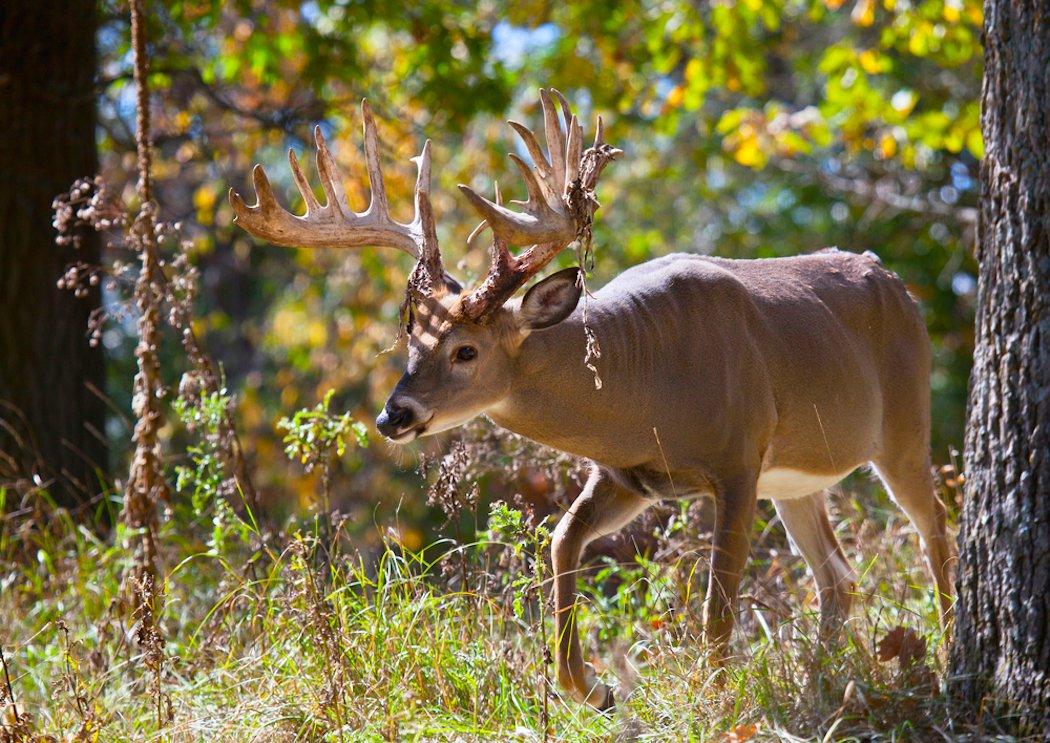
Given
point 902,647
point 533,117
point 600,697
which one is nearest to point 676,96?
point 533,117

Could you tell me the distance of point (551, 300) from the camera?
5.05 metres

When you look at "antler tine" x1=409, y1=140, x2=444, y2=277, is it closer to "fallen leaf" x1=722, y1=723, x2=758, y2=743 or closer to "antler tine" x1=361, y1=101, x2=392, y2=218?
"antler tine" x1=361, y1=101, x2=392, y2=218

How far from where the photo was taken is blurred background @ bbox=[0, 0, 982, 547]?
10.3 meters

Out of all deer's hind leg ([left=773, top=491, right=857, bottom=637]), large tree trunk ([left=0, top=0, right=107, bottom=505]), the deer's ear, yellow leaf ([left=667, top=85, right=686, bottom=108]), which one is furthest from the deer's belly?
yellow leaf ([left=667, top=85, right=686, bottom=108])

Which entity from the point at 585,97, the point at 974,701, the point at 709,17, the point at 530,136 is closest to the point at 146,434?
the point at 530,136

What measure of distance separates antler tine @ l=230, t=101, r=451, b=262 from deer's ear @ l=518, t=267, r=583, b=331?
39 centimetres

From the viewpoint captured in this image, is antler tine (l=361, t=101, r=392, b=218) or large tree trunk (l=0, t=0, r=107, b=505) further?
large tree trunk (l=0, t=0, r=107, b=505)

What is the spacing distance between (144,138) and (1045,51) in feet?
11.5

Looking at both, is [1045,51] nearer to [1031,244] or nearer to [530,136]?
[1031,244]

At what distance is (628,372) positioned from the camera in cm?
514

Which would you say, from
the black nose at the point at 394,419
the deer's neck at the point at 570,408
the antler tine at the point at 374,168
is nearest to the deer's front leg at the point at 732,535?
the deer's neck at the point at 570,408

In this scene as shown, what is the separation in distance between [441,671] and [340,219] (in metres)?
1.72

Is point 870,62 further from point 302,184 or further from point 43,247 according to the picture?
point 302,184

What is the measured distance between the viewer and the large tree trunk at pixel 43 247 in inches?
306
